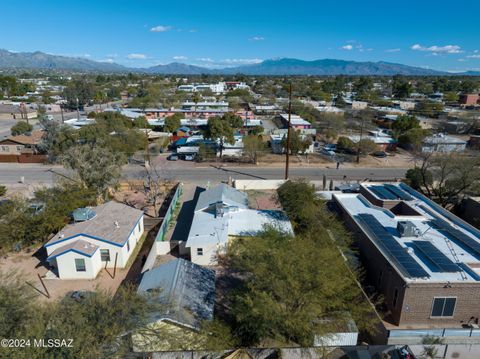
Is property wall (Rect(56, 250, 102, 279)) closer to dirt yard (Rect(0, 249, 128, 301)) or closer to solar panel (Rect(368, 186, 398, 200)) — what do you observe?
dirt yard (Rect(0, 249, 128, 301))

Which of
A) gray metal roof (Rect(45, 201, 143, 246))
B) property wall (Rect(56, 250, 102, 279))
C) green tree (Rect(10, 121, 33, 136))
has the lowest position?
property wall (Rect(56, 250, 102, 279))

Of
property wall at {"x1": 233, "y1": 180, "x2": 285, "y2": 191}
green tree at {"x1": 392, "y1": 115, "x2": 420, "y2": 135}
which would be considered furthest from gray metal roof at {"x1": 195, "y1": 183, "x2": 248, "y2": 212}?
green tree at {"x1": 392, "y1": 115, "x2": 420, "y2": 135}

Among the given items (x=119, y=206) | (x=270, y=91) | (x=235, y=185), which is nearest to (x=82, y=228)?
(x=119, y=206)

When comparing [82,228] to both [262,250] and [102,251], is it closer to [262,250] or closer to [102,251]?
[102,251]

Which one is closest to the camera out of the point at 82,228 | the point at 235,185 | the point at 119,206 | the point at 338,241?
the point at 338,241

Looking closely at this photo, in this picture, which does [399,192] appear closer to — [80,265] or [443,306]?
[443,306]

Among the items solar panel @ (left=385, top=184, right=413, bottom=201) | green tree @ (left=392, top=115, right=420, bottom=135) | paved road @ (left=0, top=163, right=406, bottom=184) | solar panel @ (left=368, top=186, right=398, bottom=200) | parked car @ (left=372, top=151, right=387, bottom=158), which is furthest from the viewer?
green tree @ (left=392, top=115, right=420, bottom=135)

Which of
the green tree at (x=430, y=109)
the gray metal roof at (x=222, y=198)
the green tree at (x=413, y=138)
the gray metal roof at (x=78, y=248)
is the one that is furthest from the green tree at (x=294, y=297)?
the green tree at (x=430, y=109)
